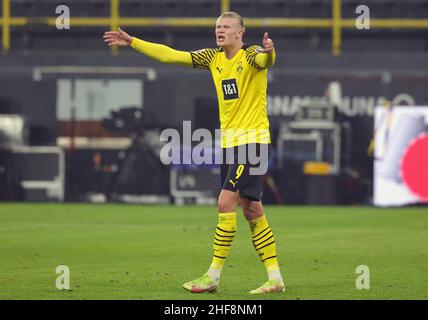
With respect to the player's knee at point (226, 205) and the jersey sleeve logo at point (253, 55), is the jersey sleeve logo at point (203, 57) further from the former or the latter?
the player's knee at point (226, 205)

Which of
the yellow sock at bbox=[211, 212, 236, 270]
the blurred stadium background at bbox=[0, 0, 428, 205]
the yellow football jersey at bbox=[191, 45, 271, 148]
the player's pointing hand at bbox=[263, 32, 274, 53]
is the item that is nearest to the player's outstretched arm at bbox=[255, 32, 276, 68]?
the player's pointing hand at bbox=[263, 32, 274, 53]

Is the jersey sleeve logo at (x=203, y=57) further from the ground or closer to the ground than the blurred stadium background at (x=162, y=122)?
further from the ground

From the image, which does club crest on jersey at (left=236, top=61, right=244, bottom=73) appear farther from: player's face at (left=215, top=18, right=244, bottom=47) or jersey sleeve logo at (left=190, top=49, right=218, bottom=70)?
jersey sleeve logo at (left=190, top=49, right=218, bottom=70)

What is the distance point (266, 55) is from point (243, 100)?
53cm

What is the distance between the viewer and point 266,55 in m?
9.24

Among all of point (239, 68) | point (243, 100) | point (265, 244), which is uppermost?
point (239, 68)

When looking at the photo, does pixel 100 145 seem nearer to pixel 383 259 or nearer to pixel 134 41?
pixel 383 259

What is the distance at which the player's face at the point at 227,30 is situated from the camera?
376 inches

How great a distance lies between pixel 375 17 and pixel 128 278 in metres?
18.7

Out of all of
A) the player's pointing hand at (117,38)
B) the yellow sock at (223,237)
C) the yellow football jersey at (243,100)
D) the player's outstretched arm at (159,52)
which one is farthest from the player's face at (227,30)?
the yellow sock at (223,237)

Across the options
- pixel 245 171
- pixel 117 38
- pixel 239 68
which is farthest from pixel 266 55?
pixel 117 38

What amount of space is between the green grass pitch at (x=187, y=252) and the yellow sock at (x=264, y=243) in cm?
27

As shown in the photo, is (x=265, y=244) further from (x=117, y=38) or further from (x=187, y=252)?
(x=187, y=252)
